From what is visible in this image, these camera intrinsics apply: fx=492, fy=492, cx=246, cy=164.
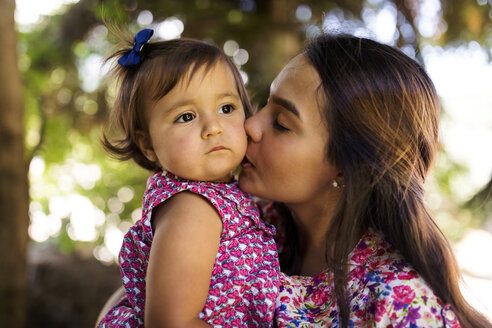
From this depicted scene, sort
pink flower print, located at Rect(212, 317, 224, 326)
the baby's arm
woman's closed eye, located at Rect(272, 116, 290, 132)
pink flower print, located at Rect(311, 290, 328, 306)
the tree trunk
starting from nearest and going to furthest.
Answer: the baby's arm → pink flower print, located at Rect(212, 317, 224, 326) → pink flower print, located at Rect(311, 290, 328, 306) → woman's closed eye, located at Rect(272, 116, 290, 132) → the tree trunk

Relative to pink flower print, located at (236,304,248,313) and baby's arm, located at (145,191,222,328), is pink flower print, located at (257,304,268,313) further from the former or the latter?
baby's arm, located at (145,191,222,328)

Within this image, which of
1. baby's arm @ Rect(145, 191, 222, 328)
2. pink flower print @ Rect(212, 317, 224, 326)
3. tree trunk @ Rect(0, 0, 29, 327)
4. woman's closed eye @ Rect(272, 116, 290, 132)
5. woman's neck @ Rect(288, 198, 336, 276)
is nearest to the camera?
baby's arm @ Rect(145, 191, 222, 328)

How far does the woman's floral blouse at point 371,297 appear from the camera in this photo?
4.36ft

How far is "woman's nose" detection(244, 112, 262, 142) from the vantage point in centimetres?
164

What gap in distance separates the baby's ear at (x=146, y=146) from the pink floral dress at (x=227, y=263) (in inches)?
4.4

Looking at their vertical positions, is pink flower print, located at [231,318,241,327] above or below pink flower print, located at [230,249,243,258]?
below

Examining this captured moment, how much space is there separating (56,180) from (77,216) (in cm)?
54

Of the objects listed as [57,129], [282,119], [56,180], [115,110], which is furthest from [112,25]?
[56,180]

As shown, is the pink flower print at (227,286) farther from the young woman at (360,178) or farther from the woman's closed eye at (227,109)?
the woman's closed eye at (227,109)

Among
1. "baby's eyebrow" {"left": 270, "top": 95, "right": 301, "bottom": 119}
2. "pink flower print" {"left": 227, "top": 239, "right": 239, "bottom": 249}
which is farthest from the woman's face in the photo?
"pink flower print" {"left": 227, "top": 239, "right": 239, "bottom": 249}

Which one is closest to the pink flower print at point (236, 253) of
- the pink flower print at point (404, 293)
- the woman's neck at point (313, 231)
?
the woman's neck at point (313, 231)

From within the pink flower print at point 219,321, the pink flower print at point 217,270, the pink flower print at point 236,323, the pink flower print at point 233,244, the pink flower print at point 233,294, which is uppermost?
the pink flower print at point 233,244

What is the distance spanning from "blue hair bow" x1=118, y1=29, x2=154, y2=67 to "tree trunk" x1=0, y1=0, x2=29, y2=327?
3.51 feet

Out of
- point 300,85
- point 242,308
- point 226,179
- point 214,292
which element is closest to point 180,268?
point 214,292
